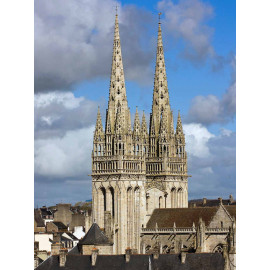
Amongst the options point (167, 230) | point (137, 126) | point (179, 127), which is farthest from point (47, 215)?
point (167, 230)

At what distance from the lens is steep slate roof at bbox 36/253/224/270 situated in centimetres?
4591

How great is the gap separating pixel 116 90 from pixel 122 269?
3362cm

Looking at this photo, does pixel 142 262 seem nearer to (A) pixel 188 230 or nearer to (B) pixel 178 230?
(A) pixel 188 230

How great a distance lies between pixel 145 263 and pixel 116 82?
33.8 m

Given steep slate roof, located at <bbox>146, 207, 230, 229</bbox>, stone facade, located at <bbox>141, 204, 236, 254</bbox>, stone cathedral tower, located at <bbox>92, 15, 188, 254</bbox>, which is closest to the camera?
stone facade, located at <bbox>141, 204, 236, 254</bbox>

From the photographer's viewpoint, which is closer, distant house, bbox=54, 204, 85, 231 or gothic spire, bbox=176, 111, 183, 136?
gothic spire, bbox=176, 111, 183, 136

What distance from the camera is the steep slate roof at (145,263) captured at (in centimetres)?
4591

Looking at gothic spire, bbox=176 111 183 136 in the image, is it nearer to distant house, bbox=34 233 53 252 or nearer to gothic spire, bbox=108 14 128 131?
gothic spire, bbox=108 14 128 131

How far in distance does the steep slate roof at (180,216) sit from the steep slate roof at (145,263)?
2478cm

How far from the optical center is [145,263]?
46.0 metres

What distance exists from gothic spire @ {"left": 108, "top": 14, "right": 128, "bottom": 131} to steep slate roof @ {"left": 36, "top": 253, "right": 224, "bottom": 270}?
3089 centimetres

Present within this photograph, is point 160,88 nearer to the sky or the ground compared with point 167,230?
nearer to the sky

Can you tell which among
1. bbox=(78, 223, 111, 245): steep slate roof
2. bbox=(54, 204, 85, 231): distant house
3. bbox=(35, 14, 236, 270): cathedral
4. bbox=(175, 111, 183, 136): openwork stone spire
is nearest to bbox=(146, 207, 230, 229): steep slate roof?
bbox=(35, 14, 236, 270): cathedral
